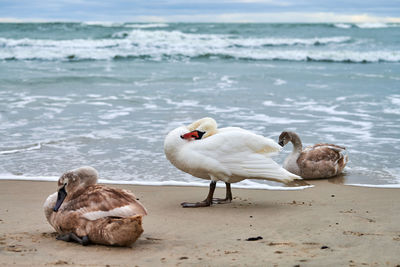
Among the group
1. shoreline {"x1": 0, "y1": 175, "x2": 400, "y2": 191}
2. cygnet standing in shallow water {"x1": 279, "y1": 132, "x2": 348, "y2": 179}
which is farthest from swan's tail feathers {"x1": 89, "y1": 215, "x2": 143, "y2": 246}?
cygnet standing in shallow water {"x1": 279, "y1": 132, "x2": 348, "y2": 179}

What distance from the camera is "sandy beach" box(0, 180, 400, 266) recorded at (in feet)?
12.9

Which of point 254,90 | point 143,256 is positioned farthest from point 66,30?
point 143,256

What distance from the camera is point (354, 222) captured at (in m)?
5.07

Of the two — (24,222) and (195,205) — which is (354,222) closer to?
(195,205)

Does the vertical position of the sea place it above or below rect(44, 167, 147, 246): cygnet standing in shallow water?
below

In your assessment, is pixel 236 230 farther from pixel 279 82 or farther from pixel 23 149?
pixel 279 82

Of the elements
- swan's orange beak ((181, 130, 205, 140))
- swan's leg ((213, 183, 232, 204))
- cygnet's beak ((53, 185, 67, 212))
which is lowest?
swan's leg ((213, 183, 232, 204))

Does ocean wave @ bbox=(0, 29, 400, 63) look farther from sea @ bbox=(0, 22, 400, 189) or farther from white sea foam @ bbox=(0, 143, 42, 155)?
white sea foam @ bbox=(0, 143, 42, 155)

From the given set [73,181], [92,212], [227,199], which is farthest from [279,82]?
[92,212]

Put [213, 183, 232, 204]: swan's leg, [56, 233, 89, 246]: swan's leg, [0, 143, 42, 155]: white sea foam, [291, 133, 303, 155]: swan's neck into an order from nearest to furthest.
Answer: [56, 233, 89, 246]: swan's leg
[213, 183, 232, 204]: swan's leg
[291, 133, 303, 155]: swan's neck
[0, 143, 42, 155]: white sea foam

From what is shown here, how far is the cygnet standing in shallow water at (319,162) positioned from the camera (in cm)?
744

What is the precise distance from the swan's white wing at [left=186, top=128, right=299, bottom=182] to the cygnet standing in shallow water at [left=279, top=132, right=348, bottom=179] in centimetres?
160

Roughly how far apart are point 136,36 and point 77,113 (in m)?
29.9

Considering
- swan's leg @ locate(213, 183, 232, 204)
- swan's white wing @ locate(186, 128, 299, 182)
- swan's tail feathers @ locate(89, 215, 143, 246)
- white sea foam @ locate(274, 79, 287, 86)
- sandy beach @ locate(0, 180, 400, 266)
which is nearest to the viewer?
sandy beach @ locate(0, 180, 400, 266)
